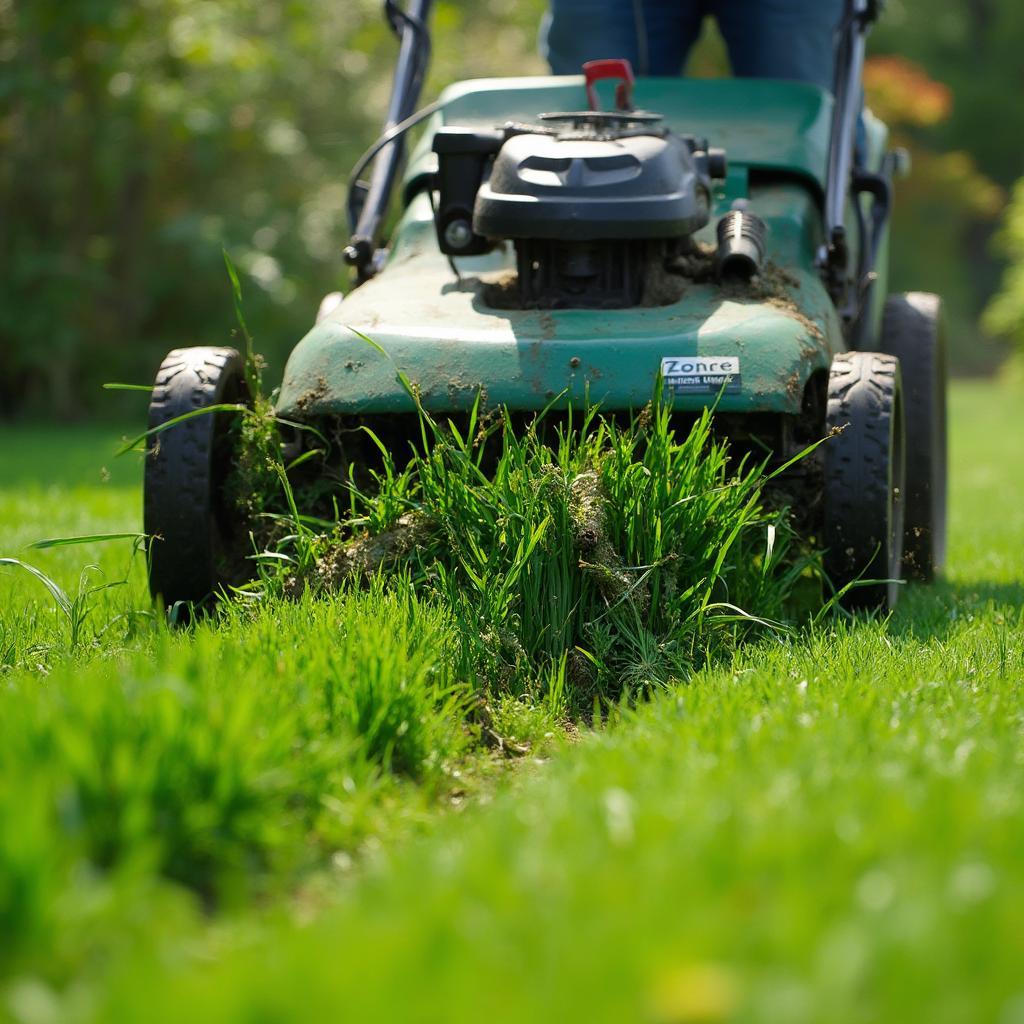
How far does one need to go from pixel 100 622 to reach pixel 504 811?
5.29 ft

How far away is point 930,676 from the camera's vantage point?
2576mm

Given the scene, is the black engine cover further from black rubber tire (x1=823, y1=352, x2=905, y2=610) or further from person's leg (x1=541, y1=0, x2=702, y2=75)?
person's leg (x1=541, y1=0, x2=702, y2=75)

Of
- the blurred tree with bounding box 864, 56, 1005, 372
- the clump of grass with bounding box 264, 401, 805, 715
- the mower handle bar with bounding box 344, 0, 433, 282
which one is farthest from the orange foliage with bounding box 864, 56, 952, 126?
the clump of grass with bounding box 264, 401, 805, 715

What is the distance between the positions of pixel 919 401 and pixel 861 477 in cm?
93

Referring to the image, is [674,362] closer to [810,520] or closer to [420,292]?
[810,520]

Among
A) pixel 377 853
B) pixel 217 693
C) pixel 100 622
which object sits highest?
pixel 217 693

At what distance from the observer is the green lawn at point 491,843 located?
4.18 ft

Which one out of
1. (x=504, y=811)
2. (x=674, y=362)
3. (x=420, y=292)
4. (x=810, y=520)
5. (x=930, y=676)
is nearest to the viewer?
(x=504, y=811)

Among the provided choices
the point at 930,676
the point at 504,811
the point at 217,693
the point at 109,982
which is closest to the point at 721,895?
the point at 504,811

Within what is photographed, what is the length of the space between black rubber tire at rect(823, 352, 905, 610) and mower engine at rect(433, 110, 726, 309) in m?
0.54

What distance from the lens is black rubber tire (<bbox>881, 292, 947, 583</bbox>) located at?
381 centimetres

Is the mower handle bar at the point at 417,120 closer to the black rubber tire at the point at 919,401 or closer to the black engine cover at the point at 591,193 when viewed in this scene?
the black rubber tire at the point at 919,401

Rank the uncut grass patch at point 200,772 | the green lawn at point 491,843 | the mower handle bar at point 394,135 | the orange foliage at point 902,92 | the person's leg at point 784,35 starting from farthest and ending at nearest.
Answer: the orange foliage at point 902,92
the person's leg at point 784,35
the mower handle bar at point 394,135
the uncut grass patch at point 200,772
the green lawn at point 491,843

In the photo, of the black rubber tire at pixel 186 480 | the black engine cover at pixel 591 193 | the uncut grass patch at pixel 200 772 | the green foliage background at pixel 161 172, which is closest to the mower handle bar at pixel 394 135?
the black engine cover at pixel 591 193
